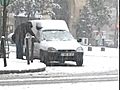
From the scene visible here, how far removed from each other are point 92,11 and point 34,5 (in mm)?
14918

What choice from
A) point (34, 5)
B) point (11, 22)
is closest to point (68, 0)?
point (11, 22)

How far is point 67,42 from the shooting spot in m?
17.1

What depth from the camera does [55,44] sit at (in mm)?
16688

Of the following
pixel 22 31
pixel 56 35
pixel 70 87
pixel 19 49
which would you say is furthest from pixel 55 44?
pixel 70 87

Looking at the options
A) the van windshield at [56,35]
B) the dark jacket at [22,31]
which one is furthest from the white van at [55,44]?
the dark jacket at [22,31]

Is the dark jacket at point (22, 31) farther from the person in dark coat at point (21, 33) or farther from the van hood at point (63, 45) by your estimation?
the van hood at point (63, 45)

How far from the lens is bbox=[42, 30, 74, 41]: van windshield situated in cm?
1770

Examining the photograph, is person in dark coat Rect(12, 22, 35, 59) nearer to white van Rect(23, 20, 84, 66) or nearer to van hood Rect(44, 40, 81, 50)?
white van Rect(23, 20, 84, 66)

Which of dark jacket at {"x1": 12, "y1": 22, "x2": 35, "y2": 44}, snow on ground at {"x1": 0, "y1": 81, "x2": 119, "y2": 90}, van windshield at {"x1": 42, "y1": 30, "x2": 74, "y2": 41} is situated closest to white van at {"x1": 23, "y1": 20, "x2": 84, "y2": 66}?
van windshield at {"x1": 42, "y1": 30, "x2": 74, "y2": 41}

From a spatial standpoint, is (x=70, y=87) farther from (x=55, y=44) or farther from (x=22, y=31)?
(x=22, y=31)

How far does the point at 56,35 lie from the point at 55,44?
1417 mm

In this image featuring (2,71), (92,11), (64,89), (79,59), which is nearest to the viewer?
(64,89)

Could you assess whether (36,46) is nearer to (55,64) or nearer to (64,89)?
(55,64)

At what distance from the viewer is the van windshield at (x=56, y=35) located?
17703 millimetres
